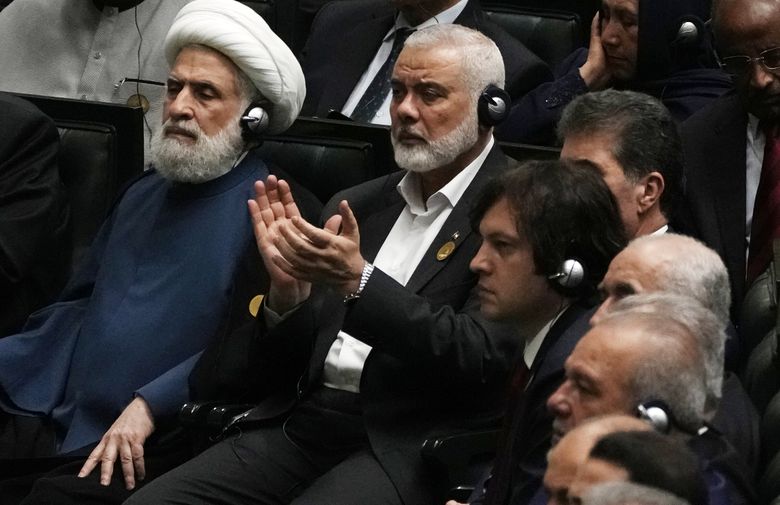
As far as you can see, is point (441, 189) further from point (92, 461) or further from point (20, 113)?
point (20, 113)

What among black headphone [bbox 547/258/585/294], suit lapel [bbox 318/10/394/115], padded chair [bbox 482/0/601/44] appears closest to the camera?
black headphone [bbox 547/258/585/294]

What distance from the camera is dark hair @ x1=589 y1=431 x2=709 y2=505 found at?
65.0 inches

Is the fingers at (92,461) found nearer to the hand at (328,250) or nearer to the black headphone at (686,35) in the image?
the hand at (328,250)

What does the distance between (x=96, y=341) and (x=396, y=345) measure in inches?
32.6

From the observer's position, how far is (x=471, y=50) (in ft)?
10.7

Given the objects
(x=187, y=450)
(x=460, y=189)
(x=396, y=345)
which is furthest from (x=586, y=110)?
(x=187, y=450)

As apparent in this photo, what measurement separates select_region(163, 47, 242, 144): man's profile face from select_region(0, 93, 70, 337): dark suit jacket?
0.28 meters

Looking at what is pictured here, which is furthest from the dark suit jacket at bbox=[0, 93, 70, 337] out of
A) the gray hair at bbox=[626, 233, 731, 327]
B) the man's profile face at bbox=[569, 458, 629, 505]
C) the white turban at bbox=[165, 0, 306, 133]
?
the man's profile face at bbox=[569, 458, 629, 505]

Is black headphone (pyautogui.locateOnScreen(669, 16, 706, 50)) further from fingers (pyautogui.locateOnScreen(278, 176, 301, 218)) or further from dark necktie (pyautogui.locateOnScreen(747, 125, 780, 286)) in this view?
fingers (pyautogui.locateOnScreen(278, 176, 301, 218))

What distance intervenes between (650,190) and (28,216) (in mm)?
1355

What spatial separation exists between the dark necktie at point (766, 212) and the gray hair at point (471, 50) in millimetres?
553

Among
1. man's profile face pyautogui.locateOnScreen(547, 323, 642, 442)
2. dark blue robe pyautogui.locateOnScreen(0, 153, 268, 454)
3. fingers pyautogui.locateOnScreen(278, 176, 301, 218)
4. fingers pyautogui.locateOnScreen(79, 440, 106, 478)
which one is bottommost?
fingers pyautogui.locateOnScreen(79, 440, 106, 478)

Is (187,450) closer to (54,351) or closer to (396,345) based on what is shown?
(54,351)

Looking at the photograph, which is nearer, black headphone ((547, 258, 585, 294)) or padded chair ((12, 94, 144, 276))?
black headphone ((547, 258, 585, 294))
